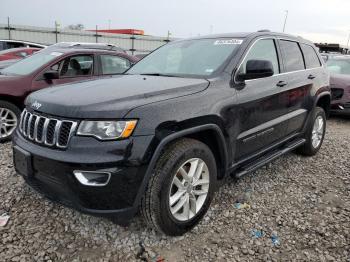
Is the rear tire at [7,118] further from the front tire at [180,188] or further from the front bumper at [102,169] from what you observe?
the front tire at [180,188]

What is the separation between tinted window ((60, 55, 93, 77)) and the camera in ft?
18.6

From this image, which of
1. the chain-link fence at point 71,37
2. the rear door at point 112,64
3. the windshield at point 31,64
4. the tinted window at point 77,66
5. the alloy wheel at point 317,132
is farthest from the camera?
the chain-link fence at point 71,37

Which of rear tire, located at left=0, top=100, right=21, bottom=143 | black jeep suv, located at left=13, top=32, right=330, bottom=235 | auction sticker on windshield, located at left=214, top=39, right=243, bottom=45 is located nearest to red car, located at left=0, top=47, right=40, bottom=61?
rear tire, located at left=0, top=100, right=21, bottom=143

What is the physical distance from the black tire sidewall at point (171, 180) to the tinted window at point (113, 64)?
3.83 meters

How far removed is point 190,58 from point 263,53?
83 centimetres

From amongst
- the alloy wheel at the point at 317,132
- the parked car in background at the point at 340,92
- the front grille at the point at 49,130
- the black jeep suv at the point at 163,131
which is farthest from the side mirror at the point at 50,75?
the parked car in background at the point at 340,92

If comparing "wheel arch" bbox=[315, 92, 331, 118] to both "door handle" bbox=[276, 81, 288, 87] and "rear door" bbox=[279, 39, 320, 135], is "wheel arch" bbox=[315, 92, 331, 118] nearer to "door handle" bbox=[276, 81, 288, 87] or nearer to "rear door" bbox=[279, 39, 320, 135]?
"rear door" bbox=[279, 39, 320, 135]

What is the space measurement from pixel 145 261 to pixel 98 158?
2.98 ft

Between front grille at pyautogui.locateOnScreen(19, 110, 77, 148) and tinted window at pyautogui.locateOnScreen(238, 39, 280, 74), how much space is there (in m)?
1.72

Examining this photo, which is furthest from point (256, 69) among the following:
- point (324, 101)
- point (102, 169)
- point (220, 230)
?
point (324, 101)

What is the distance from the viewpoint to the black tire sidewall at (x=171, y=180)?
2.44 m

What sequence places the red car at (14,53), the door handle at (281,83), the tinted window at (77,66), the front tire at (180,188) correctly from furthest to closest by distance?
the red car at (14,53), the tinted window at (77,66), the door handle at (281,83), the front tire at (180,188)

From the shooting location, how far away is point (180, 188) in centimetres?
265

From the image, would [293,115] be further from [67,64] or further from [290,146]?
[67,64]
